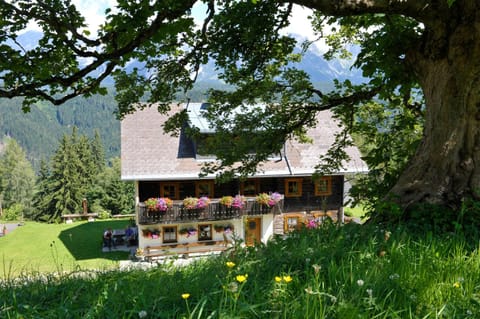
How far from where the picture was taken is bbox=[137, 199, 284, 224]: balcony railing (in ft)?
61.3

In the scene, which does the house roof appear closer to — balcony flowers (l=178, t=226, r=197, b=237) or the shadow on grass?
balcony flowers (l=178, t=226, r=197, b=237)

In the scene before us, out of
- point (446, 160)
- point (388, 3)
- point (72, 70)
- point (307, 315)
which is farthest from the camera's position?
point (72, 70)

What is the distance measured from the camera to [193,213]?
19.1 m

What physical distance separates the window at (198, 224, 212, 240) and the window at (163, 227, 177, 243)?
1333mm

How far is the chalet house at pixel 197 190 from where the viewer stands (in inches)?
739

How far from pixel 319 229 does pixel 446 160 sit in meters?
1.80

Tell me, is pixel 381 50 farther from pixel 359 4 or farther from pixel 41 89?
pixel 41 89

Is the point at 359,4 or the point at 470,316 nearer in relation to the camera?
the point at 470,316

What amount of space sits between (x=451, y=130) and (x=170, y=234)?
17.2 meters

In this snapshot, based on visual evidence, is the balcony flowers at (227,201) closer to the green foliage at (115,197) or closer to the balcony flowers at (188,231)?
the balcony flowers at (188,231)

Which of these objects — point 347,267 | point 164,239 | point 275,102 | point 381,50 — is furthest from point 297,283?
point 164,239

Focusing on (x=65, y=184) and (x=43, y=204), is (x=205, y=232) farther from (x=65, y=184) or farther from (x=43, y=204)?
(x=43, y=204)

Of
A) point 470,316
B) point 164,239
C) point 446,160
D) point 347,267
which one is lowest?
point 164,239

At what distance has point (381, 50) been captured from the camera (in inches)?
198
